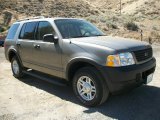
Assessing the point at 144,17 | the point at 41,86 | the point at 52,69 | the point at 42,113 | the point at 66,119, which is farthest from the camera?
the point at 144,17

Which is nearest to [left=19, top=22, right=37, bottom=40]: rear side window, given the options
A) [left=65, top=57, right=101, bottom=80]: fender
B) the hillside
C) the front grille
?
[left=65, top=57, right=101, bottom=80]: fender

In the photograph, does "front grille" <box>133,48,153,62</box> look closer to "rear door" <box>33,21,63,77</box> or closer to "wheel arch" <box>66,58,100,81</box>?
"wheel arch" <box>66,58,100,81</box>

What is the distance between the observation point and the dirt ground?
17.1ft

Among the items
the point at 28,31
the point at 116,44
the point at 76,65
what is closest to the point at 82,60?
the point at 76,65

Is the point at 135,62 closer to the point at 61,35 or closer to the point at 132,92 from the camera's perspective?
the point at 132,92

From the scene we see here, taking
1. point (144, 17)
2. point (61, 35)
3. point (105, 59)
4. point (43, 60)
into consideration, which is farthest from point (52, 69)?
point (144, 17)

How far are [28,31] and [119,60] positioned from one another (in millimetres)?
3285

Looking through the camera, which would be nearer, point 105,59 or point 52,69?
point 105,59

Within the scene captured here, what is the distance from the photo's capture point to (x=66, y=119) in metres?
5.11

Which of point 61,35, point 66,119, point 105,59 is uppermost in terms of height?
point 61,35

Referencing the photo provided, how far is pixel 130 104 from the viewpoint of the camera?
5.69 m

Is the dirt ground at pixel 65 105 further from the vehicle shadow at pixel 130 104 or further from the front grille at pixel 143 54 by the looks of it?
the front grille at pixel 143 54

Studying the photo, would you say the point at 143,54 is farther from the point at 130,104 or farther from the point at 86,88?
the point at 86,88

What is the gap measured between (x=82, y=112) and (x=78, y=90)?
0.59 meters
